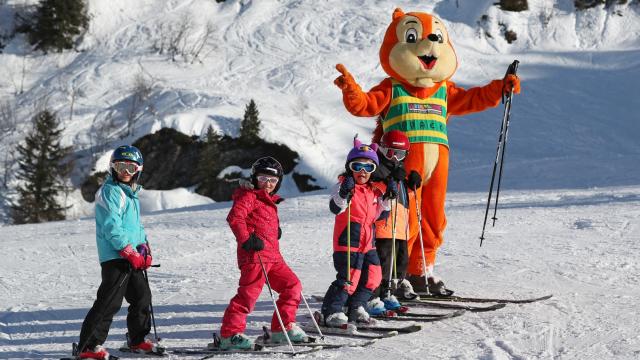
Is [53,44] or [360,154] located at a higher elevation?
[53,44]

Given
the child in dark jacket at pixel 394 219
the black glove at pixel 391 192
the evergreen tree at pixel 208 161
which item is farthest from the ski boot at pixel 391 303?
the evergreen tree at pixel 208 161

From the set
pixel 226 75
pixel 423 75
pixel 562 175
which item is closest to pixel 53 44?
pixel 226 75

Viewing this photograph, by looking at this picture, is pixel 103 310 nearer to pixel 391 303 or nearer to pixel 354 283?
pixel 354 283

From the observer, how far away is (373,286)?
5.42m

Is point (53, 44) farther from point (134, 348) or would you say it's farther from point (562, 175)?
point (134, 348)

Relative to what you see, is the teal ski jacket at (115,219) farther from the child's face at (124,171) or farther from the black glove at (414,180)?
the black glove at (414,180)

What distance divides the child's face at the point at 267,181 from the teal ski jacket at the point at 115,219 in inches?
28.9

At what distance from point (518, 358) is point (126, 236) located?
7.64ft

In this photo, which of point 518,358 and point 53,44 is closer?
point 518,358

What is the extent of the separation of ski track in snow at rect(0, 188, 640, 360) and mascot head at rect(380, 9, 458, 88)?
1781 mm

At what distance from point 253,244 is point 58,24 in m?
34.9

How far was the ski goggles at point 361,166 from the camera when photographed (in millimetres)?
5406

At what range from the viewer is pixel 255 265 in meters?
4.88

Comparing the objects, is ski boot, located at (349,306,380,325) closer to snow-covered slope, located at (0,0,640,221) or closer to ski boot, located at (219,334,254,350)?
ski boot, located at (219,334,254,350)
